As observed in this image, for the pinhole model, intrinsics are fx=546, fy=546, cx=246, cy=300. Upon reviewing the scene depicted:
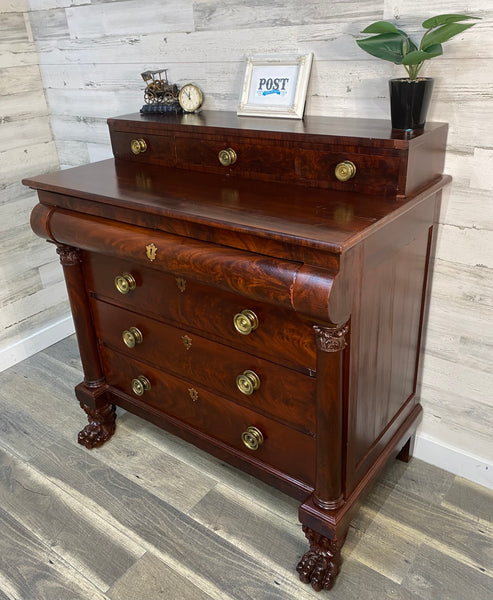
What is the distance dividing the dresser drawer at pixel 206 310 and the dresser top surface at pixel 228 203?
0.19 m

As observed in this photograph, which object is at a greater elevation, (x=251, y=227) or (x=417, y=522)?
(x=251, y=227)

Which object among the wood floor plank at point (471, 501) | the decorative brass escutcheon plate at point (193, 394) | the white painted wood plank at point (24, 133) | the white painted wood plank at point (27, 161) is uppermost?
the white painted wood plank at point (24, 133)

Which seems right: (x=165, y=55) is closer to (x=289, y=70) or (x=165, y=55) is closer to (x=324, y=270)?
(x=289, y=70)

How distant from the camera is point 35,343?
244cm

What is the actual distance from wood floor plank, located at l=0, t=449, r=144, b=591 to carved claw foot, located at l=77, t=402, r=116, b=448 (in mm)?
183

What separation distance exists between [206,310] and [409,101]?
0.68 metres

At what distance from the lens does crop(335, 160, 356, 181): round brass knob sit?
4.08 feet

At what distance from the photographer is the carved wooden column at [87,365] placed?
64.2 inches

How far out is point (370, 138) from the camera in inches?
47.2

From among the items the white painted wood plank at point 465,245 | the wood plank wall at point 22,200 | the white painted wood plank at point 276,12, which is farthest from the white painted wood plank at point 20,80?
the white painted wood plank at point 465,245

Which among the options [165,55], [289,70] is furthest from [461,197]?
[165,55]

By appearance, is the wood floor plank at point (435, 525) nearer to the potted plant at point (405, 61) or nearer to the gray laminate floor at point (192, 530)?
the gray laminate floor at point (192, 530)

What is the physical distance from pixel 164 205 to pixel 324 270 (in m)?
0.43

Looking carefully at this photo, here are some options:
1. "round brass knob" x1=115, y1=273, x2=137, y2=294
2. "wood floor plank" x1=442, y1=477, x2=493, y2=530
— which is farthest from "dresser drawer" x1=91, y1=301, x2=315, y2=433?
"wood floor plank" x1=442, y1=477, x2=493, y2=530
